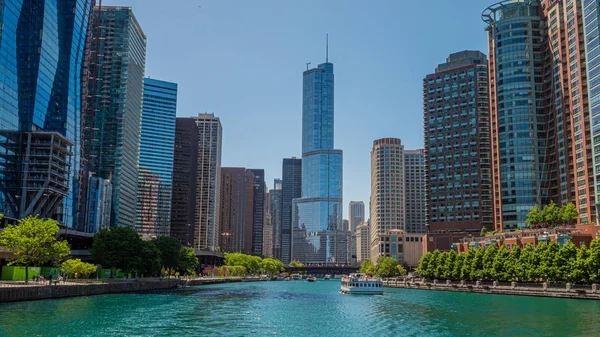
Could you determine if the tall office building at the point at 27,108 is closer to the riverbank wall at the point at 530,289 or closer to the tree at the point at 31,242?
the tree at the point at 31,242

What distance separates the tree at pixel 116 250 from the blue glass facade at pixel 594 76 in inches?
5627

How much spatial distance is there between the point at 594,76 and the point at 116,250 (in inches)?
6101

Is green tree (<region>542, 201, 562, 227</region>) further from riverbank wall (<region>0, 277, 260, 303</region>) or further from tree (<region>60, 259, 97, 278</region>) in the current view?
tree (<region>60, 259, 97, 278</region>)

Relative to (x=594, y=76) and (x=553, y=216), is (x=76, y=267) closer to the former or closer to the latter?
(x=553, y=216)

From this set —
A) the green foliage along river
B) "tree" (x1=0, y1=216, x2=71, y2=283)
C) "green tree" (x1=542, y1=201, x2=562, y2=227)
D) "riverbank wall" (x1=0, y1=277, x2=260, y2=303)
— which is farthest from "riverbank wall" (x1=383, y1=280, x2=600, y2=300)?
"tree" (x1=0, y1=216, x2=71, y2=283)

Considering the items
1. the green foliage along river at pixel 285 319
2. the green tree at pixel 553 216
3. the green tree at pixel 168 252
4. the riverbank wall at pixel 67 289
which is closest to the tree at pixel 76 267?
the riverbank wall at pixel 67 289

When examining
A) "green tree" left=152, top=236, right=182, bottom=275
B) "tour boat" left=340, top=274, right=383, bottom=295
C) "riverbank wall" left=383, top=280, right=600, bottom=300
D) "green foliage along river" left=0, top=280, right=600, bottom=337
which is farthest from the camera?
"green tree" left=152, top=236, right=182, bottom=275

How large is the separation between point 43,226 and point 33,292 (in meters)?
21.9

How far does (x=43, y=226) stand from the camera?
11775cm

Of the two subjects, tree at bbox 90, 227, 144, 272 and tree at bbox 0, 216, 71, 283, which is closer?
tree at bbox 0, 216, 71, 283

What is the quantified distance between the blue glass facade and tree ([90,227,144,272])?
469 ft

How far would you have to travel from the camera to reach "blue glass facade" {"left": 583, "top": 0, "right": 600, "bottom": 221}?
175250 millimetres

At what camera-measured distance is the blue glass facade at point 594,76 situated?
17525 centimetres

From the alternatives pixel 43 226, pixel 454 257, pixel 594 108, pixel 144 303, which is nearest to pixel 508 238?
pixel 454 257
